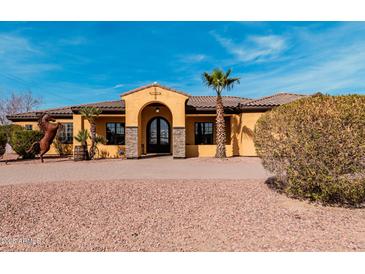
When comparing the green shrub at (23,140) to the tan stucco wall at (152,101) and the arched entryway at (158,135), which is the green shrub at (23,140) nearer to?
the tan stucco wall at (152,101)

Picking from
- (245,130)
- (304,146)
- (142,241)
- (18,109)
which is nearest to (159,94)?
(245,130)

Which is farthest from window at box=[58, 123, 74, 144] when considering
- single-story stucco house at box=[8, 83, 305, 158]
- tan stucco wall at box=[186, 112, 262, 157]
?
tan stucco wall at box=[186, 112, 262, 157]

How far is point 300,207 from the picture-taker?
500cm

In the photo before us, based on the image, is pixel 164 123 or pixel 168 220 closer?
pixel 168 220

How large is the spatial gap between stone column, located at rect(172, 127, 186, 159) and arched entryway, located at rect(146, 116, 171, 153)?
3345mm

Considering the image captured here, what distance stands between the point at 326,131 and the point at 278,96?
14010mm

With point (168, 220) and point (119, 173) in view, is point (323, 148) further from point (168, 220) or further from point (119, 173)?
point (119, 173)

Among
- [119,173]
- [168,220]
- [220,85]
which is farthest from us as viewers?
[220,85]

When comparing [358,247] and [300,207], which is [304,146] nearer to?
[300,207]

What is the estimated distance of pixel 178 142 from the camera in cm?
1462

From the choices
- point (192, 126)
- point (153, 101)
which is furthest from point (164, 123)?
point (153, 101)

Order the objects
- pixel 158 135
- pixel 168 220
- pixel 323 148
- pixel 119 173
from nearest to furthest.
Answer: pixel 168 220 → pixel 323 148 → pixel 119 173 → pixel 158 135

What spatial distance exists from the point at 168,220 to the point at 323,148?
413 centimetres

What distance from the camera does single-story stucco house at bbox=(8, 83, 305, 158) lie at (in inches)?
575
